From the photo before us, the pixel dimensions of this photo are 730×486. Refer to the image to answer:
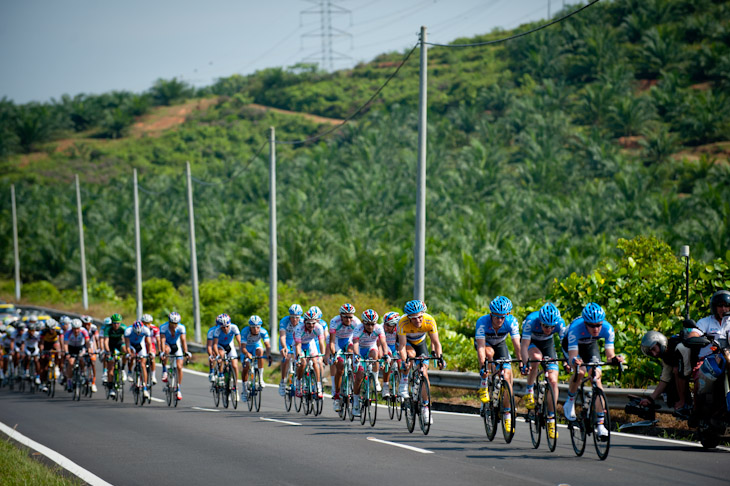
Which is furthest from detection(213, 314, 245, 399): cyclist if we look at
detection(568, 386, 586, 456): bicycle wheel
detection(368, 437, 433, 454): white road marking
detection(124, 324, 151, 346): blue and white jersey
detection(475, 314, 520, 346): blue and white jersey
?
detection(568, 386, 586, 456): bicycle wheel

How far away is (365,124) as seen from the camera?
94.4 m

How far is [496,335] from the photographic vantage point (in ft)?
40.9

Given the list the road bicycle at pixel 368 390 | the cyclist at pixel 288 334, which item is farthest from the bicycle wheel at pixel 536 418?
the cyclist at pixel 288 334

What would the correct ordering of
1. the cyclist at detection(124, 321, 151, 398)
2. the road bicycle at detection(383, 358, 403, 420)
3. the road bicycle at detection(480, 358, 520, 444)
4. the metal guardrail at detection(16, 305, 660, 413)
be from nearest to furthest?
the road bicycle at detection(480, 358, 520, 444)
the metal guardrail at detection(16, 305, 660, 413)
the road bicycle at detection(383, 358, 403, 420)
the cyclist at detection(124, 321, 151, 398)

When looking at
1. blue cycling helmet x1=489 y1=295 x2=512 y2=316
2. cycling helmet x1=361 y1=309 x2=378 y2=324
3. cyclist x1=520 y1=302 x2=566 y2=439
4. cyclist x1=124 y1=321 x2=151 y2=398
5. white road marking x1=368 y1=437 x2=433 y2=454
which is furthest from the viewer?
cyclist x1=124 y1=321 x2=151 y2=398

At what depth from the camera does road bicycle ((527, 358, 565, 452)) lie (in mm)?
10938

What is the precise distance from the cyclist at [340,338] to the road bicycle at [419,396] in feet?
7.71

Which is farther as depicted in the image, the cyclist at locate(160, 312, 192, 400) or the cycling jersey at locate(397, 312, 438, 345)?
the cyclist at locate(160, 312, 192, 400)

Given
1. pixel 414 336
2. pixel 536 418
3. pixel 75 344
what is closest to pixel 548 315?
pixel 536 418

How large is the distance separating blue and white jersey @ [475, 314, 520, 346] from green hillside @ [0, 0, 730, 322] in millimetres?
10993

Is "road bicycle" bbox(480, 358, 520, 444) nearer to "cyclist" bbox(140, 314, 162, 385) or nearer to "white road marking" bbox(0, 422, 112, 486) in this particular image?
"white road marking" bbox(0, 422, 112, 486)

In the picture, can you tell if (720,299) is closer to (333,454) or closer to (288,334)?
(333,454)

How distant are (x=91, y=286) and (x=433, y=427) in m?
51.9

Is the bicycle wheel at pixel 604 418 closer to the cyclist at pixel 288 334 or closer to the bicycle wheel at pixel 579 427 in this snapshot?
the bicycle wheel at pixel 579 427
